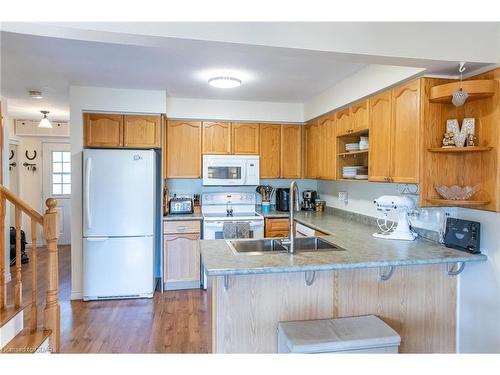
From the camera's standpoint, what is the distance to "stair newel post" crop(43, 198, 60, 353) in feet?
8.09

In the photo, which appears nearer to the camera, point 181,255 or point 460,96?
point 460,96

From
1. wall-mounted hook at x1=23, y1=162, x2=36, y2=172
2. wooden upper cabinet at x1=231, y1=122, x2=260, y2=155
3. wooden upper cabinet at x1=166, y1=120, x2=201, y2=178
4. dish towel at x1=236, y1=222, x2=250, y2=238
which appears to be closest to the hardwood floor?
dish towel at x1=236, y1=222, x2=250, y2=238

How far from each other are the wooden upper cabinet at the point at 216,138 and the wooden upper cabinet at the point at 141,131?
64 centimetres

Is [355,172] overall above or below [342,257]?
above

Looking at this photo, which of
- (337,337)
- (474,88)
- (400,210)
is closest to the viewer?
(337,337)

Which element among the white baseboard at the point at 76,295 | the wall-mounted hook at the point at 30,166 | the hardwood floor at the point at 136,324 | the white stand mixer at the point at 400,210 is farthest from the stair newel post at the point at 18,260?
the wall-mounted hook at the point at 30,166

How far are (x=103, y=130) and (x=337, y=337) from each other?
324 centimetres

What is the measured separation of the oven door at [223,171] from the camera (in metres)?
4.28

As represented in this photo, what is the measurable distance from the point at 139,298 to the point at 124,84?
7.68 feet

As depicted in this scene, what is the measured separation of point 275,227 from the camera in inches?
165

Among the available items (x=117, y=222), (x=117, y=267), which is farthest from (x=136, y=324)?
(x=117, y=222)

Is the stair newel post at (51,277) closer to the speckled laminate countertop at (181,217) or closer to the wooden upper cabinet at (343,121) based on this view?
the speckled laminate countertop at (181,217)

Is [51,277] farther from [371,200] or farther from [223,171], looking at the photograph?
[371,200]

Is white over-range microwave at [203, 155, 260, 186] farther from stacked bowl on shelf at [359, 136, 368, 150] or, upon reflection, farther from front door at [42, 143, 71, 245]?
front door at [42, 143, 71, 245]
